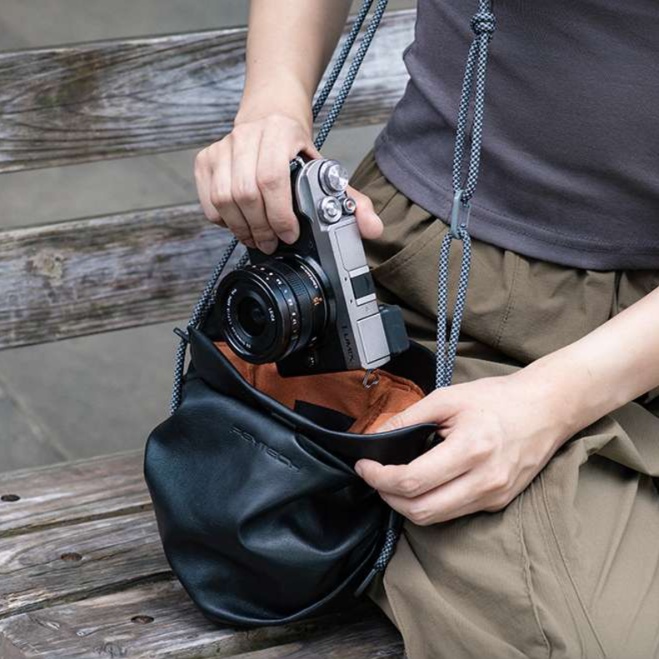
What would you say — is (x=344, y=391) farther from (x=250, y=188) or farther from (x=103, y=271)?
(x=103, y=271)

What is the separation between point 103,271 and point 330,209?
2.26ft

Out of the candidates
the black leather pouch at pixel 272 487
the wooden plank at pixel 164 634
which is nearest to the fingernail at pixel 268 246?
the black leather pouch at pixel 272 487

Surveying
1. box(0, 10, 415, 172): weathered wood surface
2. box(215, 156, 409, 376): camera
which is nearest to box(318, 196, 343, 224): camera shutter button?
box(215, 156, 409, 376): camera

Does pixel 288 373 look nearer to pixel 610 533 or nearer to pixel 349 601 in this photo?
pixel 349 601

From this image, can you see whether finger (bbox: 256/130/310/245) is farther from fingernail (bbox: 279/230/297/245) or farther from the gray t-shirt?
the gray t-shirt

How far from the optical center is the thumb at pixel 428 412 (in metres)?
1.23

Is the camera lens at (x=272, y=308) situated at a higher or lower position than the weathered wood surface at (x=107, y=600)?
higher

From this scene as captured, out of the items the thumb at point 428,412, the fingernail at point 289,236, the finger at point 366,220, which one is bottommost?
the thumb at point 428,412

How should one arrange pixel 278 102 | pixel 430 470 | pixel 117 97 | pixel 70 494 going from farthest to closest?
pixel 117 97 < pixel 70 494 < pixel 278 102 < pixel 430 470

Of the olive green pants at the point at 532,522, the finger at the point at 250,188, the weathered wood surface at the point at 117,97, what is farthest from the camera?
the weathered wood surface at the point at 117,97

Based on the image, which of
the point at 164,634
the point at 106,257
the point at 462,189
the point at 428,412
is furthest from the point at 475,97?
the point at 106,257

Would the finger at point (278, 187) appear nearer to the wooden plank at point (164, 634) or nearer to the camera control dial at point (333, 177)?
the camera control dial at point (333, 177)

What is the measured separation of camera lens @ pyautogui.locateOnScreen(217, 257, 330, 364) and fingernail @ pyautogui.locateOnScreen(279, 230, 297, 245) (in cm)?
2

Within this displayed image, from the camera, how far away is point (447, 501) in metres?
1.21
